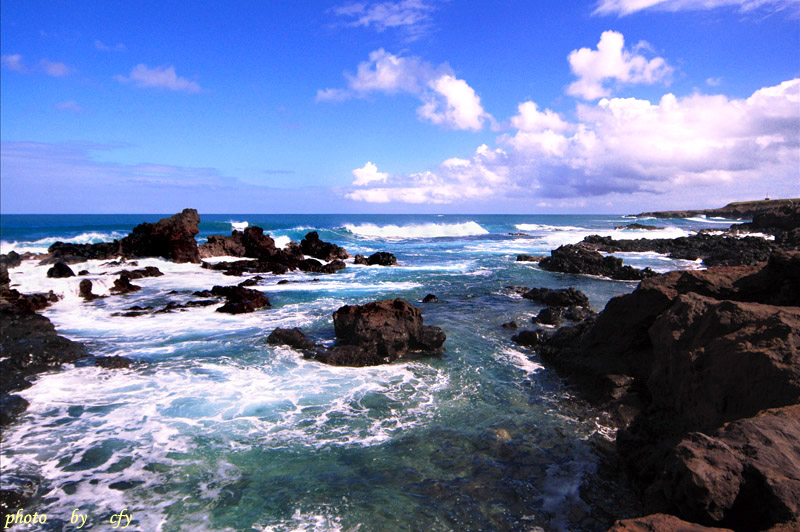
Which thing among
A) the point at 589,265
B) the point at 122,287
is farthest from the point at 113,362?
the point at 589,265

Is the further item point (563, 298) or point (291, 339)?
point (563, 298)

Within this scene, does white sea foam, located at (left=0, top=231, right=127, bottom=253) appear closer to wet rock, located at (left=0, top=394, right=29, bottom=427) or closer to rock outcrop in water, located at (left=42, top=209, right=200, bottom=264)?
rock outcrop in water, located at (left=42, top=209, right=200, bottom=264)

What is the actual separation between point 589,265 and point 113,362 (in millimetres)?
24287

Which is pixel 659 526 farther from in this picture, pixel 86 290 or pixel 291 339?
pixel 86 290

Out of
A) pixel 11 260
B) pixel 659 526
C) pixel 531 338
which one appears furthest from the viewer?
pixel 11 260

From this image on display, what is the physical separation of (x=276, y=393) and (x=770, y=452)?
7.62 m

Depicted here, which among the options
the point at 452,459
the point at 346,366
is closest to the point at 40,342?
the point at 346,366

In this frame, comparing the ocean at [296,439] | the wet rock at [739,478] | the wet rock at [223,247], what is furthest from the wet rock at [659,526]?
the wet rock at [223,247]

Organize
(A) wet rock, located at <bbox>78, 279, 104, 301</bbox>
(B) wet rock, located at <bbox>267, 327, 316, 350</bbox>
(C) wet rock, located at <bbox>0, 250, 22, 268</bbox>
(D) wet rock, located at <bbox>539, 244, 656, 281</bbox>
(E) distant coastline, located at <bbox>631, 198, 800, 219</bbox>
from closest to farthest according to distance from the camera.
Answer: (B) wet rock, located at <bbox>267, 327, 316, 350</bbox> → (A) wet rock, located at <bbox>78, 279, 104, 301</bbox> → (C) wet rock, located at <bbox>0, 250, 22, 268</bbox> → (D) wet rock, located at <bbox>539, 244, 656, 281</bbox> → (E) distant coastline, located at <bbox>631, 198, 800, 219</bbox>

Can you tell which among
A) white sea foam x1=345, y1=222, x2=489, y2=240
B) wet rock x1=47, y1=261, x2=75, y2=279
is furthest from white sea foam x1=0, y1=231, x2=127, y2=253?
white sea foam x1=345, y1=222, x2=489, y2=240

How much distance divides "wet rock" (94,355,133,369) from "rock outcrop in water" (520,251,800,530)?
10.0 m

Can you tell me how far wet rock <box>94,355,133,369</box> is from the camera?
998 cm

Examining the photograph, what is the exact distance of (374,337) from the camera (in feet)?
35.8

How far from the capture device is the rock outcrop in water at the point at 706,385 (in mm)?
3348
